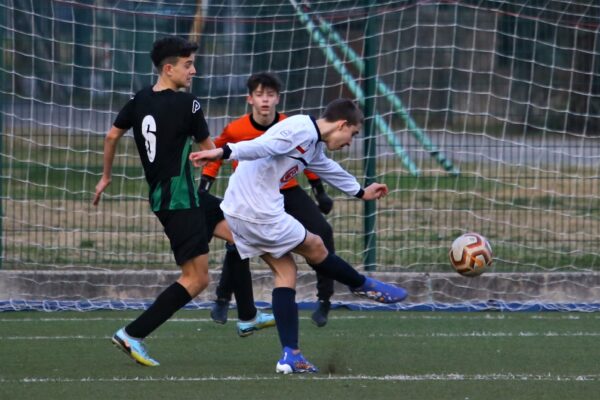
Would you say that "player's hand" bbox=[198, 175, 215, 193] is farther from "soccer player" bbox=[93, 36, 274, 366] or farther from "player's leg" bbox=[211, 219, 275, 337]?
"soccer player" bbox=[93, 36, 274, 366]

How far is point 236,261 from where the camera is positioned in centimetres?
855

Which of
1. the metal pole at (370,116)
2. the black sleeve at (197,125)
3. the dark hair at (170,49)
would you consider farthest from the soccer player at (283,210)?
the metal pole at (370,116)

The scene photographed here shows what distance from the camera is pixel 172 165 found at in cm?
736

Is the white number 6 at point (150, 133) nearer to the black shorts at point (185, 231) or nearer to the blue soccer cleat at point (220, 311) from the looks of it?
the black shorts at point (185, 231)

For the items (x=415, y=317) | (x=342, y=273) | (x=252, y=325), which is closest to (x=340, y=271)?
(x=342, y=273)

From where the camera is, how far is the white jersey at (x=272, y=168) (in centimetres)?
703

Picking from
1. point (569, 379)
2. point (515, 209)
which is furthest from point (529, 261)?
point (569, 379)

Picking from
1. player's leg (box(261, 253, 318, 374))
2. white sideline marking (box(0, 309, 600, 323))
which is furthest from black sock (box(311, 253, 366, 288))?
white sideline marking (box(0, 309, 600, 323))

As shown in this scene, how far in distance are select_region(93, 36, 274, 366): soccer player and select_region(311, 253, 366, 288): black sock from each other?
70 centimetres

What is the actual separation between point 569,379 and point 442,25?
16.0 feet

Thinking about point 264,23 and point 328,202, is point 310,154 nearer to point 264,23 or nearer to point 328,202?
point 328,202

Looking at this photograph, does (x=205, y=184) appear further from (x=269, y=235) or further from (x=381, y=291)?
(x=381, y=291)

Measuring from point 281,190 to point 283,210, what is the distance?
51.4 inches

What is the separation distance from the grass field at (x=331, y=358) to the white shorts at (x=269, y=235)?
69cm
